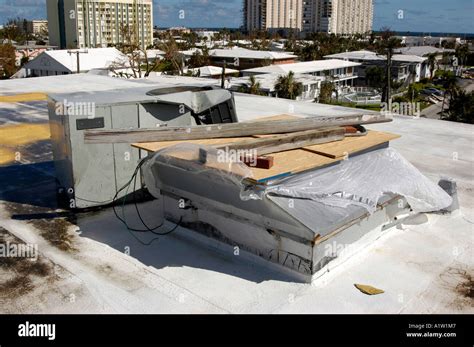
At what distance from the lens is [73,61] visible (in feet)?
135

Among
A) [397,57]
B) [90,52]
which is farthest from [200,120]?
[397,57]

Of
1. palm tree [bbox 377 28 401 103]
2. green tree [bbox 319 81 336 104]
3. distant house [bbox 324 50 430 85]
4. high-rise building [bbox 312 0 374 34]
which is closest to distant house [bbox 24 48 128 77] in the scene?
green tree [bbox 319 81 336 104]

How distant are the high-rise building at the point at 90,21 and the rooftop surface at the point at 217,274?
10175cm

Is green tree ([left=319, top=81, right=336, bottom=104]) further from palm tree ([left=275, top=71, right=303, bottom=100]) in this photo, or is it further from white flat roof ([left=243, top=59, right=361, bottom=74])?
white flat roof ([left=243, top=59, right=361, bottom=74])

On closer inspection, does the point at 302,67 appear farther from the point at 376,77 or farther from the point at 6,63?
the point at 6,63

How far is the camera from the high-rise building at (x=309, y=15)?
171250mm

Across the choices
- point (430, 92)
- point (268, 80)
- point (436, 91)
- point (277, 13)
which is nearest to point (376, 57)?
point (436, 91)

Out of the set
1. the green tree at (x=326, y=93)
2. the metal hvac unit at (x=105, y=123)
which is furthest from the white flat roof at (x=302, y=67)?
the metal hvac unit at (x=105, y=123)

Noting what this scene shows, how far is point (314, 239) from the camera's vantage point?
17.0 feet

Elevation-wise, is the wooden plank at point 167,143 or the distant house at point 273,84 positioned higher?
the wooden plank at point 167,143

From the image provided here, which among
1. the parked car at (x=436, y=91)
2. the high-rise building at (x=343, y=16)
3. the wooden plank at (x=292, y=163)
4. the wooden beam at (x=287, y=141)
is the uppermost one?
the high-rise building at (x=343, y=16)

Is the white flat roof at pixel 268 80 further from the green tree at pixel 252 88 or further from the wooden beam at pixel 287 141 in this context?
the wooden beam at pixel 287 141

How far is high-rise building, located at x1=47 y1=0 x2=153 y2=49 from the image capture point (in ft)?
342

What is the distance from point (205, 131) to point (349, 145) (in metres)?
1.91
